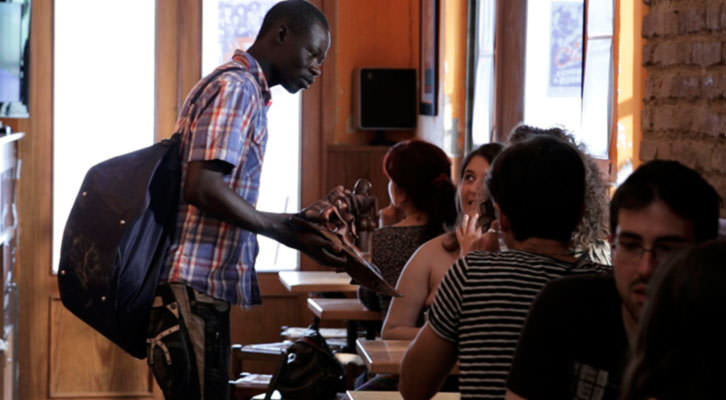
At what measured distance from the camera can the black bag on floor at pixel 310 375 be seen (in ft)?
11.7

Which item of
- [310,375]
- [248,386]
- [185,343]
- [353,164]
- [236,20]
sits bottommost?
[248,386]

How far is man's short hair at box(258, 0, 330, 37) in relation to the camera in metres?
2.67

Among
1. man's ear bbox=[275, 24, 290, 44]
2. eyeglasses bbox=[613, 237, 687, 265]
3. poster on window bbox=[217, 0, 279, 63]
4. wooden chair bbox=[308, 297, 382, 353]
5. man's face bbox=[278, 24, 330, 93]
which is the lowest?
wooden chair bbox=[308, 297, 382, 353]

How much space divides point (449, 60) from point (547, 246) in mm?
3398

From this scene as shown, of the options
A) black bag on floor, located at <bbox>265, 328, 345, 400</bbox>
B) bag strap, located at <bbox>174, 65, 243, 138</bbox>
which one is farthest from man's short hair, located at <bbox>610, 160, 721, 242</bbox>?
black bag on floor, located at <bbox>265, 328, 345, 400</bbox>

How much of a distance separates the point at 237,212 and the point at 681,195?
1.11m

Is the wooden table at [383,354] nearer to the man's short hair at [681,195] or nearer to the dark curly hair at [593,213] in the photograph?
the dark curly hair at [593,213]

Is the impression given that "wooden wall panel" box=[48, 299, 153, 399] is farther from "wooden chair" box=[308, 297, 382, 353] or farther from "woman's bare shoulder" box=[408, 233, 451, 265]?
"woman's bare shoulder" box=[408, 233, 451, 265]

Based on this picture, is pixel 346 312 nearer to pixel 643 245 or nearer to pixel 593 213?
pixel 593 213

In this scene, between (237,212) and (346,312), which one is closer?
(237,212)

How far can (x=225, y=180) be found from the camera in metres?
2.51

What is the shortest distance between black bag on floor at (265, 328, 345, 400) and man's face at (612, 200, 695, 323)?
6.90 feet

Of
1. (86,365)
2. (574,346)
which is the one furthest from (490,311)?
(86,365)

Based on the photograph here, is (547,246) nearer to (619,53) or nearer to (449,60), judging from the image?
(619,53)
